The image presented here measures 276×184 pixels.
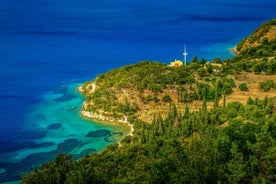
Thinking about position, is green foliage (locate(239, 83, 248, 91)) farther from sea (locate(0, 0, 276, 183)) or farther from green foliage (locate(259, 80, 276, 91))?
sea (locate(0, 0, 276, 183))

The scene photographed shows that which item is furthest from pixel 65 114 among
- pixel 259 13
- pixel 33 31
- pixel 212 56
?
pixel 259 13

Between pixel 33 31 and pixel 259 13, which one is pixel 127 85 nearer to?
pixel 33 31

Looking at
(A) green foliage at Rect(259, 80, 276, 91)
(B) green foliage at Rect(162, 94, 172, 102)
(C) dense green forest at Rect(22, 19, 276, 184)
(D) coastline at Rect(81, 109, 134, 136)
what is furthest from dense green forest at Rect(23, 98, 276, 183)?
(B) green foliage at Rect(162, 94, 172, 102)

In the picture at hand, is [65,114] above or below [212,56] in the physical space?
below

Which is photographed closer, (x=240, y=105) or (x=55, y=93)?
(x=240, y=105)

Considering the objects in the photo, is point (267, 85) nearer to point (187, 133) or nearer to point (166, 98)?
point (166, 98)

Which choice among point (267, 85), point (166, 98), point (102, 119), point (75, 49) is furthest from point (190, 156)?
point (75, 49)
